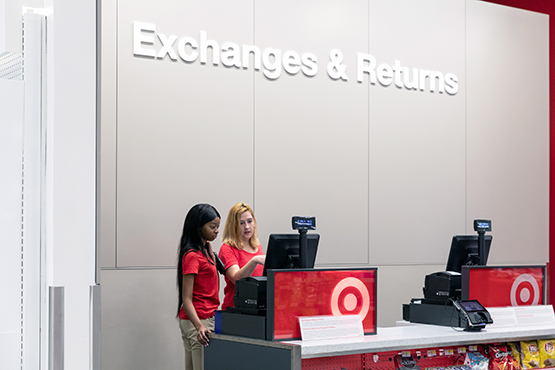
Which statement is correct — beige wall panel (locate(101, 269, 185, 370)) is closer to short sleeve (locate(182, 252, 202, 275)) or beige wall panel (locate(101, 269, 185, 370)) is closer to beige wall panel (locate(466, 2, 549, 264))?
short sleeve (locate(182, 252, 202, 275))

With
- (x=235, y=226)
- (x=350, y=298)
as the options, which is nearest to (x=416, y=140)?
(x=235, y=226)

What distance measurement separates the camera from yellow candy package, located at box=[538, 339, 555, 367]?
3.65m

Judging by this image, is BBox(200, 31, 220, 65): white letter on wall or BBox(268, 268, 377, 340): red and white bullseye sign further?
BBox(200, 31, 220, 65): white letter on wall

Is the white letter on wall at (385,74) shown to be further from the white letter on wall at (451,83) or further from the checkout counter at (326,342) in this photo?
the checkout counter at (326,342)

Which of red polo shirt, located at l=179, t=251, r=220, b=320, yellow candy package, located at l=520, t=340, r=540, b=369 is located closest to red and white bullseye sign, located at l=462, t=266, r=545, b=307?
yellow candy package, located at l=520, t=340, r=540, b=369

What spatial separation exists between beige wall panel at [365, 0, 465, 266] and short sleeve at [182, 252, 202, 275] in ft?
8.27

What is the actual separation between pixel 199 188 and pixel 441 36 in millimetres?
3118

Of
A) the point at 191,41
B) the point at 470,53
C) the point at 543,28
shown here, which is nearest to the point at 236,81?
Result: the point at 191,41

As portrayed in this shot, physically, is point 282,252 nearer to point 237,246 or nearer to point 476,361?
point 237,246

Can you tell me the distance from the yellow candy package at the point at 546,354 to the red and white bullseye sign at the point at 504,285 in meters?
0.34

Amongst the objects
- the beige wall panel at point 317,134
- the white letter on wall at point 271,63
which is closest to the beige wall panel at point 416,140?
the beige wall panel at point 317,134

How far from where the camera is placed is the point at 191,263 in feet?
12.8

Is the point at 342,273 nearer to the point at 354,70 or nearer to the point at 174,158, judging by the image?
the point at 174,158

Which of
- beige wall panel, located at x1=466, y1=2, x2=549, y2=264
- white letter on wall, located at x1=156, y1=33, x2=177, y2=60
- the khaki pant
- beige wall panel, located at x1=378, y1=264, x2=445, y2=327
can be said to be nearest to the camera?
the khaki pant
